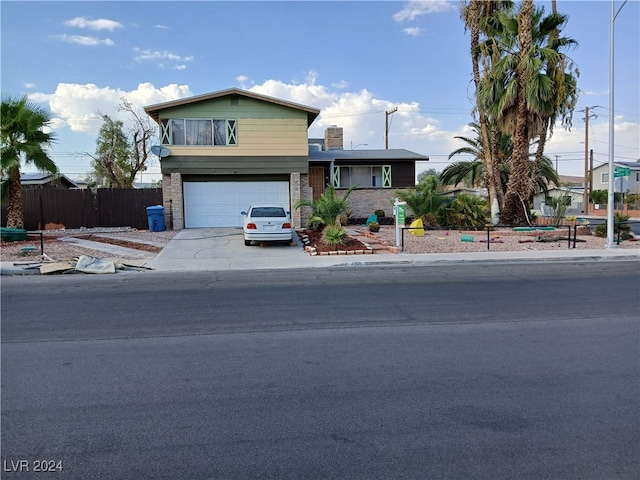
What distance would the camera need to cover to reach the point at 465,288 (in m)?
9.48

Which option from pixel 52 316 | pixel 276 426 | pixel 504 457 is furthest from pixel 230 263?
pixel 504 457

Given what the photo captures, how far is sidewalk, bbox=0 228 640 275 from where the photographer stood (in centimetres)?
1268

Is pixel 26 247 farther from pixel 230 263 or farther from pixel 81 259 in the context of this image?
pixel 230 263

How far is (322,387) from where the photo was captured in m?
4.46

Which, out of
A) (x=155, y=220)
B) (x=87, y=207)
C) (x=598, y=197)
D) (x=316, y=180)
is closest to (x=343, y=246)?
→ (x=155, y=220)

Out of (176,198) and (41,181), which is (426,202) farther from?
(41,181)

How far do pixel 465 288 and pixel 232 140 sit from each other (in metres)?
15.5

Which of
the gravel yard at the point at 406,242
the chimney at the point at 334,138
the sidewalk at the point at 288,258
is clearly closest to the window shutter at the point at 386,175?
the chimney at the point at 334,138

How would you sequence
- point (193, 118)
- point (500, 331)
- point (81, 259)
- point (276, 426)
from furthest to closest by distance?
point (193, 118), point (81, 259), point (500, 331), point (276, 426)

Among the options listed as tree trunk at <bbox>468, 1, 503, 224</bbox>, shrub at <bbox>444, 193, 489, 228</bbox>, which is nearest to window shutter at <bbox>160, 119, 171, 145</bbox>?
shrub at <bbox>444, 193, 489, 228</bbox>

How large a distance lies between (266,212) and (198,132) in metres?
7.50

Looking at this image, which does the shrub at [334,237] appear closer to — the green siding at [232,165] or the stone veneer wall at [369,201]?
the green siding at [232,165]

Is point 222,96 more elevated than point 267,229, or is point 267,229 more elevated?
point 222,96

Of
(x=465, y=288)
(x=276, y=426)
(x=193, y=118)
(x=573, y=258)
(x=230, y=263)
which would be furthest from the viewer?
(x=193, y=118)
